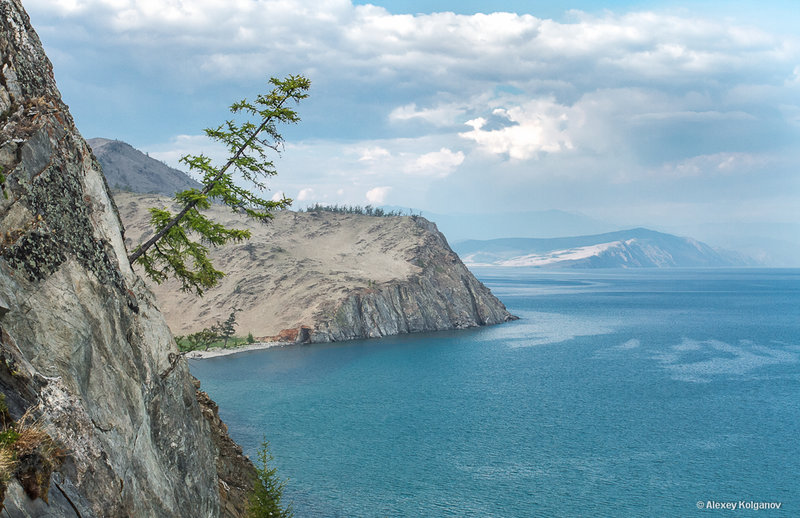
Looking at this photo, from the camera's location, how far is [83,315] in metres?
17.3

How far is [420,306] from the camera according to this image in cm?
14612

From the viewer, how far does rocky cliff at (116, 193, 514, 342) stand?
132875mm

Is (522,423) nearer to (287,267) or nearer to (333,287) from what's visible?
(333,287)

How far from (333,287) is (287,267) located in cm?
2197

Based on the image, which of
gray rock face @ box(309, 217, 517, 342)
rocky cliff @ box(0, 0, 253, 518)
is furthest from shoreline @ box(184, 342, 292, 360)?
rocky cliff @ box(0, 0, 253, 518)

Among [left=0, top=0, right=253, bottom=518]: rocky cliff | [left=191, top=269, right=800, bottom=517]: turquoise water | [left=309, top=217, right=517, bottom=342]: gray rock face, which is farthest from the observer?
[left=309, top=217, right=517, bottom=342]: gray rock face

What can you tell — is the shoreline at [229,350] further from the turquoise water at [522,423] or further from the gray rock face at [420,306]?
the gray rock face at [420,306]

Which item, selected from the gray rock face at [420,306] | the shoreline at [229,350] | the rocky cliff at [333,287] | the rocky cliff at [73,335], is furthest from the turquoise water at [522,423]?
the rocky cliff at [73,335]

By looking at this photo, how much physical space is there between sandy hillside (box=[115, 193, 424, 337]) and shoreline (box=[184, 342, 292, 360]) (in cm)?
706

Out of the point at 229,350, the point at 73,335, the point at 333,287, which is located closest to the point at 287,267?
the point at 333,287

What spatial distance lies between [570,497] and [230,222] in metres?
158

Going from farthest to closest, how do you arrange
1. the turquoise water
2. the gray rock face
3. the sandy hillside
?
the sandy hillside < the gray rock face < the turquoise water

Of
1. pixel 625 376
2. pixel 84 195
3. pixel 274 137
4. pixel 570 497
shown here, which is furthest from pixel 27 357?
pixel 625 376

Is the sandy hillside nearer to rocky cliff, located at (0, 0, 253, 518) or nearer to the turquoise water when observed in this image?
the turquoise water
